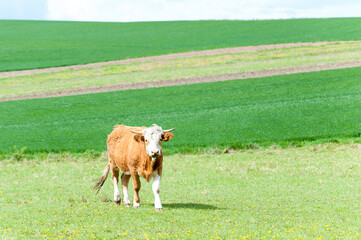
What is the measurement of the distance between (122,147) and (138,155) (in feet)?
3.39

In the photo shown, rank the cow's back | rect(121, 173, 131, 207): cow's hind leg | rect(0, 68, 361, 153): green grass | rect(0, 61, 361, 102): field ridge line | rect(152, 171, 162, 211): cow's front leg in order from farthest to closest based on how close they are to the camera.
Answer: rect(0, 61, 361, 102): field ridge line → rect(0, 68, 361, 153): green grass → rect(121, 173, 131, 207): cow's hind leg → the cow's back → rect(152, 171, 162, 211): cow's front leg

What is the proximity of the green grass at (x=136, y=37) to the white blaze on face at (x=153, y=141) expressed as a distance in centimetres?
4442

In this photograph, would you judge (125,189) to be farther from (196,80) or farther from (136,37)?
(136,37)

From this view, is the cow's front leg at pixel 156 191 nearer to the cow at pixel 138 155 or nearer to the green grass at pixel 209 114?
the cow at pixel 138 155

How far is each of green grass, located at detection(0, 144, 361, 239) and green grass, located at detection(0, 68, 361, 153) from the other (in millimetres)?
1904

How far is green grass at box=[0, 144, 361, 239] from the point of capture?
10477 millimetres

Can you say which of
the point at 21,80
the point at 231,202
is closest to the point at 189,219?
the point at 231,202

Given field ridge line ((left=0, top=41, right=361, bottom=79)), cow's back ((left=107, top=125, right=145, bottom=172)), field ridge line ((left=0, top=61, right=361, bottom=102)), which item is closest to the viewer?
cow's back ((left=107, top=125, right=145, bottom=172))

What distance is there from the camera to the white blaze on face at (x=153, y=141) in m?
12.0

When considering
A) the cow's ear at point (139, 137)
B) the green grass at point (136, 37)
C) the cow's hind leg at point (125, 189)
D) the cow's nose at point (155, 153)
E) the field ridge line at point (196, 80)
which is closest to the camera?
the cow's nose at point (155, 153)

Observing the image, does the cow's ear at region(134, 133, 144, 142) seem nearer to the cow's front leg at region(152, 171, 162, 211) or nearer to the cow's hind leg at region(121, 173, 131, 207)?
the cow's front leg at region(152, 171, 162, 211)

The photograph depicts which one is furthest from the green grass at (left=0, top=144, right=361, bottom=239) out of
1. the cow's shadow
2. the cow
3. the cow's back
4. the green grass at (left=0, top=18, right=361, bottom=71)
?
the green grass at (left=0, top=18, right=361, bottom=71)

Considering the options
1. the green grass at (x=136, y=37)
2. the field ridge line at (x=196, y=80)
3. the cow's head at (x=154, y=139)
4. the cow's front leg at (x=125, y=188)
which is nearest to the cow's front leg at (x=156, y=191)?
the cow's head at (x=154, y=139)

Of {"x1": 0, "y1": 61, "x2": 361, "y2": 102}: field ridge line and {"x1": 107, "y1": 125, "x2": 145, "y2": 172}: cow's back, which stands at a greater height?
{"x1": 107, "y1": 125, "x2": 145, "y2": 172}: cow's back
